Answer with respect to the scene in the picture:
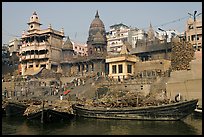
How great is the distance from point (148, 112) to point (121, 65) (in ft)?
68.4

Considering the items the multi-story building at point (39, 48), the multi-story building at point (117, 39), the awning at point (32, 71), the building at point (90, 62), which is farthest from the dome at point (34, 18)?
the multi-story building at point (117, 39)

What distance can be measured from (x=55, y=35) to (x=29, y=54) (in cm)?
710

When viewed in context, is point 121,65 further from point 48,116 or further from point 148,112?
point 48,116

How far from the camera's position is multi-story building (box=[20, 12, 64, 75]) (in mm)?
57000

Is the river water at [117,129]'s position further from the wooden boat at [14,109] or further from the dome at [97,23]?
the dome at [97,23]

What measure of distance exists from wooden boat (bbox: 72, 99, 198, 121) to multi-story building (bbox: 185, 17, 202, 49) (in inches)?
982

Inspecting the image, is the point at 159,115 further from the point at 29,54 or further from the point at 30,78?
the point at 29,54

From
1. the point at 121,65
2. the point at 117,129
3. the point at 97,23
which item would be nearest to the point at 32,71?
the point at 121,65

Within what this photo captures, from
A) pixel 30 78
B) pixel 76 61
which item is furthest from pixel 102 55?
pixel 30 78

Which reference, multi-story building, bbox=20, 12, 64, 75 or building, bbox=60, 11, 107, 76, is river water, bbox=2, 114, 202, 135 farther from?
multi-story building, bbox=20, 12, 64, 75

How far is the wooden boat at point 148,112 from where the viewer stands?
23344mm

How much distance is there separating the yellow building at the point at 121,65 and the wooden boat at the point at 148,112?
17147 millimetres

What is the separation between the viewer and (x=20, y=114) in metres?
30.0

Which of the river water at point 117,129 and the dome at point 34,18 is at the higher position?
the dome at point 34,18
